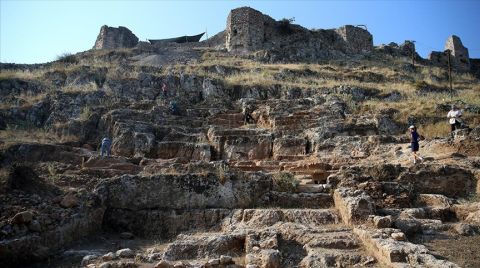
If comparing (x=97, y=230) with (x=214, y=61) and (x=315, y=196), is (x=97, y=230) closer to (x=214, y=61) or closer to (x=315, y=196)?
(x=315, y=196)

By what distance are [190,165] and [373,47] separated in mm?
30686

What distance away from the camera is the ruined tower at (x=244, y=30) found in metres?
31.4

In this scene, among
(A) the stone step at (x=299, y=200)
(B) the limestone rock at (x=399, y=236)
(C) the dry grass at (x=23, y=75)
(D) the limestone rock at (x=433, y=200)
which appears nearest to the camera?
(B) the limestone rock at (x=399, y=236)

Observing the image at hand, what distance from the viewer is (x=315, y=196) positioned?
783cm

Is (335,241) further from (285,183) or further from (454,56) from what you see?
(454,56)

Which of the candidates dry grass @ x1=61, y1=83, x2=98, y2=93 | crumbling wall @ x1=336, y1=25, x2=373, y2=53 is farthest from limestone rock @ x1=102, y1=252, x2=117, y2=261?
crumbling wall @ x1=336, y1=25, x2=373, y2=53

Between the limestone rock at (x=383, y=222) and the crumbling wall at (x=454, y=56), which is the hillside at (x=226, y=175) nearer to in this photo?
the limestone rock at (x=383, y=222)

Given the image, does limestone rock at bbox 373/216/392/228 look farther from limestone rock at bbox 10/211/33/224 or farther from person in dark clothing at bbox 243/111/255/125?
person in dark clothing at bbox 243/111/255/125

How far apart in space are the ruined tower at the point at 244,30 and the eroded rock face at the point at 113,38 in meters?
10.1

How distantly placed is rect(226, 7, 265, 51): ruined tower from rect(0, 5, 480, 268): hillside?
10374mm

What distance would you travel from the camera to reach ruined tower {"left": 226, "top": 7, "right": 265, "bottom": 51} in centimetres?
3144

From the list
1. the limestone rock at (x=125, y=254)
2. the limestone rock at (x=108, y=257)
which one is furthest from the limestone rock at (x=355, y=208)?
the limestone rock at (x=108, y=257)

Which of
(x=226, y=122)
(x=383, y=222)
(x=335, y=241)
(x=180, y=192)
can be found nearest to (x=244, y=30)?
(x=226, y=122)

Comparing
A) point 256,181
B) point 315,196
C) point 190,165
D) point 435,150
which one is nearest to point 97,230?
point 190,165
